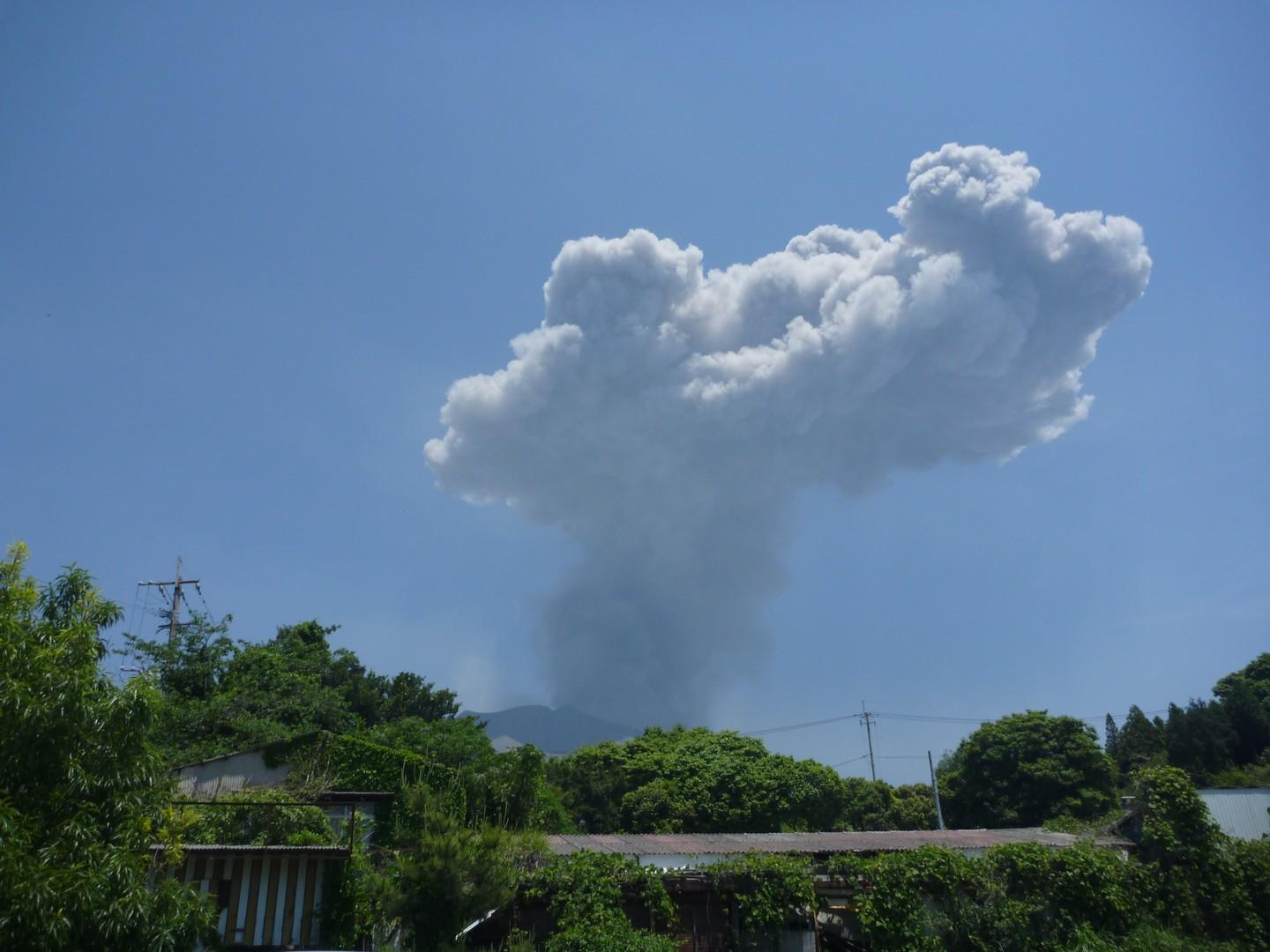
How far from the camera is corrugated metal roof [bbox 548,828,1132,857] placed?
1593 cm

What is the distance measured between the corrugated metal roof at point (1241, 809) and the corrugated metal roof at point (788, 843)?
6642mm

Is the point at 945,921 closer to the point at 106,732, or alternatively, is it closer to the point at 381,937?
the point at 381,937

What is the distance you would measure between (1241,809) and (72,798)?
28.3 meters

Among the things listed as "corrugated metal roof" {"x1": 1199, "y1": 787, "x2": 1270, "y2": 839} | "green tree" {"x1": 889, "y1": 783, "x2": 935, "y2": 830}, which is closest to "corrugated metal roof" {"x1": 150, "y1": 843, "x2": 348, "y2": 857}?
"corrugated metal roof" {"x1": 1199, "y1": 787, "x2": 1270, "y2": 839}

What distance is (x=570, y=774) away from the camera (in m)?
36.0

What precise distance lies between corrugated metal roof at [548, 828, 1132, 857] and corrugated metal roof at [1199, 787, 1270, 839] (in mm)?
6642

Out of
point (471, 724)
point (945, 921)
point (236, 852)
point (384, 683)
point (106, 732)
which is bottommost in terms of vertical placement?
point (945, 921)

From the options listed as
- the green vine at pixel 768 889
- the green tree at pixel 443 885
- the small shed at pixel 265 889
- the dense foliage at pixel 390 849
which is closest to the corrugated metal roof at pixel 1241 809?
the dense foliage at pixel 390 849

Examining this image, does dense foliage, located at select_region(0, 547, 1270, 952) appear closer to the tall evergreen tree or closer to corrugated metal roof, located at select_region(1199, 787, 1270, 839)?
corrugated metal roof, located at select_region(1199, 787, 1270, 839)

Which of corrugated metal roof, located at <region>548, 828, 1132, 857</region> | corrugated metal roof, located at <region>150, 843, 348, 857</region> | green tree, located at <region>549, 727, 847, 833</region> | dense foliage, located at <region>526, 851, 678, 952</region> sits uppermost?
green tree, located at <region>549, 727, 847, 833</region>

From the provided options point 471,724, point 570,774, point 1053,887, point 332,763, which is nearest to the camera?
point 1053,887

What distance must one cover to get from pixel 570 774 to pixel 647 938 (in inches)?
966

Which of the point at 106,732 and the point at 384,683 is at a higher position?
the point at 384,683

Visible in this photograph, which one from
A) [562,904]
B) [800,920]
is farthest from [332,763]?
[800,920]
